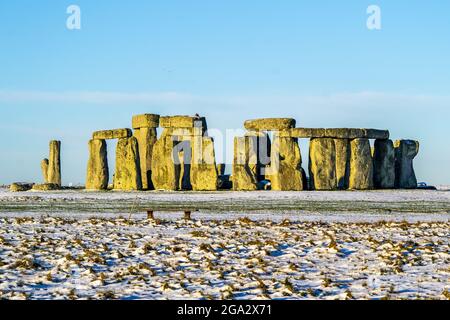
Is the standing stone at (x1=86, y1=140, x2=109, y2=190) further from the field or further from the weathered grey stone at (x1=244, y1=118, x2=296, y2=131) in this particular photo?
the field

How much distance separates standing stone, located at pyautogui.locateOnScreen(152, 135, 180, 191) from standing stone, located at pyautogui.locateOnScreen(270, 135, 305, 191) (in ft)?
16.6

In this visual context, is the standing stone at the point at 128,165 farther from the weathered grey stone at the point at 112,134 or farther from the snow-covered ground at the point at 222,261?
the snow-covered ground at the point at 222,261

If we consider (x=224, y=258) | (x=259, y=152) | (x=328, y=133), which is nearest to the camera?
(x=224, y=258)

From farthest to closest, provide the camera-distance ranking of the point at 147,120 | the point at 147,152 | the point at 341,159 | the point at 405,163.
A: the point at 405,163, the point at 147,152, the point at 147,120, the point at 341,159

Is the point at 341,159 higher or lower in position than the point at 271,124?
lower

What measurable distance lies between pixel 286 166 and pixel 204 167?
4.27m

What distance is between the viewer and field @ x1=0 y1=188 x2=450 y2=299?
9.99 meters

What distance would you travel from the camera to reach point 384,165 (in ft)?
127

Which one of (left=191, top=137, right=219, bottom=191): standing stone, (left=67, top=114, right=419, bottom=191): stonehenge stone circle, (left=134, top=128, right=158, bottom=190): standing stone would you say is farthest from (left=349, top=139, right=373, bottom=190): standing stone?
(left=134, top=128, right=158, bottom=190): standing stone

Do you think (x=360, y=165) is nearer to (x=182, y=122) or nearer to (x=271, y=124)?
(x=271, y=124)

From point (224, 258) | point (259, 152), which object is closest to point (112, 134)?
point (259, 152)
